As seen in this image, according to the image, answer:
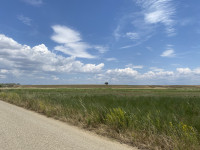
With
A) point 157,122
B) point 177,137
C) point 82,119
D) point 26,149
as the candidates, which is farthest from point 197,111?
point 26,149

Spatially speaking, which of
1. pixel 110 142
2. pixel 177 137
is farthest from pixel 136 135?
pixel 177 137

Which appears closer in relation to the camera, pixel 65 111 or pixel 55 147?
pixel 55 147

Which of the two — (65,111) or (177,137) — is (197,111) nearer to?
(177,137)

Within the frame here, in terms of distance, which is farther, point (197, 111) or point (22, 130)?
point (197, 111)

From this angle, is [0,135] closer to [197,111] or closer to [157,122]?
[157,122]

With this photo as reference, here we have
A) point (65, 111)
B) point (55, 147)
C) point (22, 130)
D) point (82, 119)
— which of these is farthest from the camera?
point (65, 111)

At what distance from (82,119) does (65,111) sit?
7.26 ft

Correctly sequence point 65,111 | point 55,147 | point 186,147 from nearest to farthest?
point 186,147 < point 55,147 < point 65,111

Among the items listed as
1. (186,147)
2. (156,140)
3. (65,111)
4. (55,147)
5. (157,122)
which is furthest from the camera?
(65,111)

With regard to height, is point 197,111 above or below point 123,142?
above

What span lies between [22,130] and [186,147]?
6.27 metres

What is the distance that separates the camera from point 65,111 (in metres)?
10.7

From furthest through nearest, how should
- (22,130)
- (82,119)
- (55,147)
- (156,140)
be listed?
(82,119), (22,130), (156,140), (55,147)

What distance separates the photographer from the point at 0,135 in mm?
6078
